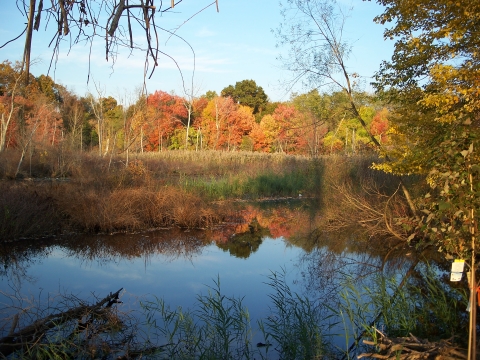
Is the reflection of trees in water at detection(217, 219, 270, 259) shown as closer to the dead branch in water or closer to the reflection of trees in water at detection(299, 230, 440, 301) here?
the reflection of trees in water at detection(299, 230, 440, 301)

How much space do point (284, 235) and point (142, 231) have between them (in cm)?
391

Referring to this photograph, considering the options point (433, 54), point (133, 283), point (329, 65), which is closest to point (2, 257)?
point (133, 283)

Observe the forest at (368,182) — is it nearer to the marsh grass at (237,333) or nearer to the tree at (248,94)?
the marsh grass at (237,333)

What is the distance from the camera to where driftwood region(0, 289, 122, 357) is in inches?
183

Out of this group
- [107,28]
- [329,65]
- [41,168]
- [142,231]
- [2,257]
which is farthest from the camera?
[41,168]

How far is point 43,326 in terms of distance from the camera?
197 inches

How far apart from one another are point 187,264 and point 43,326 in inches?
192

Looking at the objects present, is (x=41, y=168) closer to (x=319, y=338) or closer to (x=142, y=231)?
(x=142, y=231)

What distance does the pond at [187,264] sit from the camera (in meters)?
7.54

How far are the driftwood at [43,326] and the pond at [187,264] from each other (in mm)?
794

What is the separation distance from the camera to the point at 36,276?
28.4 feet

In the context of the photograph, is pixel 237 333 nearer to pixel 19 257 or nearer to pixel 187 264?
pixel 187 264

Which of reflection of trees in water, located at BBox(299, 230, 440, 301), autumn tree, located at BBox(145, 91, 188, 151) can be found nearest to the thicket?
autumn tree, located at BBox(145, 91, 188, 151)

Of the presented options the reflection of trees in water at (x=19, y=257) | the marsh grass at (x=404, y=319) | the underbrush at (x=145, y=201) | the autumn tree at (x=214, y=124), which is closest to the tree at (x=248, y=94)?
the autumn tree at (x=214, y=124)
